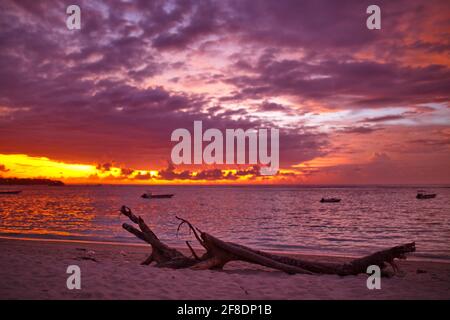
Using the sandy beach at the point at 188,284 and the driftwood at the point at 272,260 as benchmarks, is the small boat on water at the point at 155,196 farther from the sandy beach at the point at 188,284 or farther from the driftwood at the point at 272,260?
the driftwood at the point at 272,260

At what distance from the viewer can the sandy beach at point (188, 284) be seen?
8602 millimetres

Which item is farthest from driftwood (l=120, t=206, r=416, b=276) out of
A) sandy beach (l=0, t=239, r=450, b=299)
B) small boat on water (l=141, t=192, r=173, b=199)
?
small boat on water (l=141, t=192, r=173, b=199)

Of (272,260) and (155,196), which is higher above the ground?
(272,260)

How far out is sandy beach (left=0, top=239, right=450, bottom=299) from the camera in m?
8.60

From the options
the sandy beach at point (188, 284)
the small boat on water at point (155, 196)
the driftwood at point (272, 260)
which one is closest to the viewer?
the sandy beach at point (188, 284)

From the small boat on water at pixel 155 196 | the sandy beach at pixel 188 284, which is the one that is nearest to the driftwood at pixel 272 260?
the sandy beach at pixel 188 284

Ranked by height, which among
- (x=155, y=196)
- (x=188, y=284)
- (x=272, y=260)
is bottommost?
(x=155, y=196)

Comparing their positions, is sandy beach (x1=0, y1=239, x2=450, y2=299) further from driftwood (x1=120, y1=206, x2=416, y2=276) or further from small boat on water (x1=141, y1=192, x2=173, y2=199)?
small boat on water (x1=141, y1=192, x2=173, y2=199)

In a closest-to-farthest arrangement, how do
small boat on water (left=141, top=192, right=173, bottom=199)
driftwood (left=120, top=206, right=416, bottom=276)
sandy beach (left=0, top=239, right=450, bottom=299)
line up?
sandy beach (left=0, top=239, right=450, bottom=299)
driftwood (left=120, top=206, right=416, bottom=276)
small boat on water (left=141, top=192, right=173, bottom=199)

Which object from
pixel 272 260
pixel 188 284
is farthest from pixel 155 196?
pixel 188 284

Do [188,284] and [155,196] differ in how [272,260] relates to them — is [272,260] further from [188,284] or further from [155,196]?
[155,196]

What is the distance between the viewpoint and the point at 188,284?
9648 millimetres
